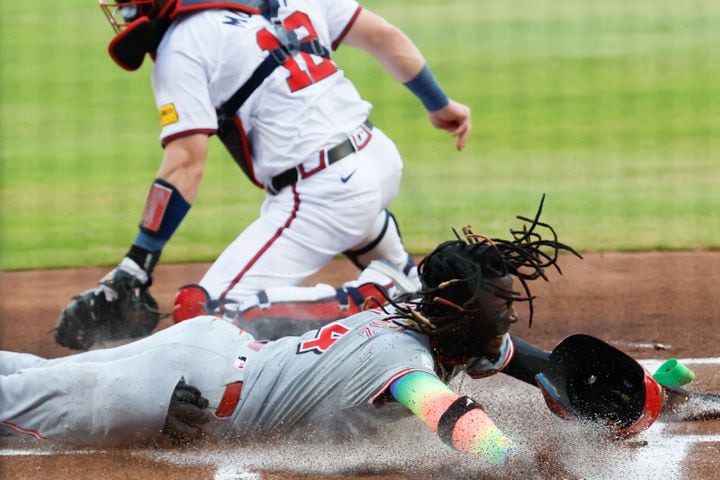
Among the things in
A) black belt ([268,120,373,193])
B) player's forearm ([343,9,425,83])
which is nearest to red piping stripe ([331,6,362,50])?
player's forearm ([343,9,425,83])

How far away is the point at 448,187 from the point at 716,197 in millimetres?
1789

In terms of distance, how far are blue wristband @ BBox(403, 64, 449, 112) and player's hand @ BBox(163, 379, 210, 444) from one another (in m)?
2.19

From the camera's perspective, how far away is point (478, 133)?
9664 mm

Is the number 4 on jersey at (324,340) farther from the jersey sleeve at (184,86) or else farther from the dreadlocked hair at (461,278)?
the jersey sleeve at (184,86)

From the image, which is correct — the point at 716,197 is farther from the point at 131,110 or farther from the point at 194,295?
the point at 131,110

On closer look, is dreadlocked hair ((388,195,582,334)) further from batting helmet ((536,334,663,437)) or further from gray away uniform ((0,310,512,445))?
batting helmet ((536,334,663,437))

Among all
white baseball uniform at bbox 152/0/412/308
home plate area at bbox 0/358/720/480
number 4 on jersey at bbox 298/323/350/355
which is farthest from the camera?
white baseball uniform at bbox 152/0/412/308

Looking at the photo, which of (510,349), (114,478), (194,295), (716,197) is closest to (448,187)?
(716,197)

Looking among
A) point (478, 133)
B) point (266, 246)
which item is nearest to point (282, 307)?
point (266, 246)

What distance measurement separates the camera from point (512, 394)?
4270 millimetres

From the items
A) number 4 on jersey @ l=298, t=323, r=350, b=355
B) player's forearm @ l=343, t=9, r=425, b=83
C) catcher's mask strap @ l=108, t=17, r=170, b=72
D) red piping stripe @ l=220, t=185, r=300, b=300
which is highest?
catcher's mask strap @ l=108, t=17, r=170, b=72

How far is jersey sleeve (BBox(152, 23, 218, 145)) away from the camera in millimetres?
4527

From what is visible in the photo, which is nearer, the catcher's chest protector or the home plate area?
the home plate area

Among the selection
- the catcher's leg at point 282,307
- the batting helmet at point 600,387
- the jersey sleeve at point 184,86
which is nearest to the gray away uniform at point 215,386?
the batting helmet at point 600,387
